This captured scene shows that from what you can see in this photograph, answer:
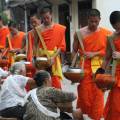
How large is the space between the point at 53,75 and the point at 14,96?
7.01ft

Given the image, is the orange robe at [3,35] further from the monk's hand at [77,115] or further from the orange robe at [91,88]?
the monk's hand at [77,115]

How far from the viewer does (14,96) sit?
7.06 m

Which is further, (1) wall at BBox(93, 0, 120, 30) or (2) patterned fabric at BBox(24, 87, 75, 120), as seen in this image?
(1) wall at BBox(93, 0, 120, 30)

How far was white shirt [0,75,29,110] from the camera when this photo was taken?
23.0 feet

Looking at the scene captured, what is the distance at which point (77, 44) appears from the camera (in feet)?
27.7

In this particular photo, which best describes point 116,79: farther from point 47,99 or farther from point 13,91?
point 13,91

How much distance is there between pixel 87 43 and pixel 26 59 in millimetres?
1782

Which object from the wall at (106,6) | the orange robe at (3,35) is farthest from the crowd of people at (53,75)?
the wall at (106,6)

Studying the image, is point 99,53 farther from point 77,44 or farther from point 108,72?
point 108,72

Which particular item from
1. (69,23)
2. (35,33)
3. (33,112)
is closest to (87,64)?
(35,33)

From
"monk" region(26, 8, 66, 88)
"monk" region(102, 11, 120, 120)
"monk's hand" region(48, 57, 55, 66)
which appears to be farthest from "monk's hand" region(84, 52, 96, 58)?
"monk" region(102, 11, 120, 120)

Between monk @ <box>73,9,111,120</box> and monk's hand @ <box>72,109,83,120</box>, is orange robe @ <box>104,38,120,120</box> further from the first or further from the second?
monk @ <box>73,9,111,120</box>

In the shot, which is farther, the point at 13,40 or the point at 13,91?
the point at 13,40

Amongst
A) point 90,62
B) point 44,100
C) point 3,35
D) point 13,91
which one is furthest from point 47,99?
A: point 3,35
